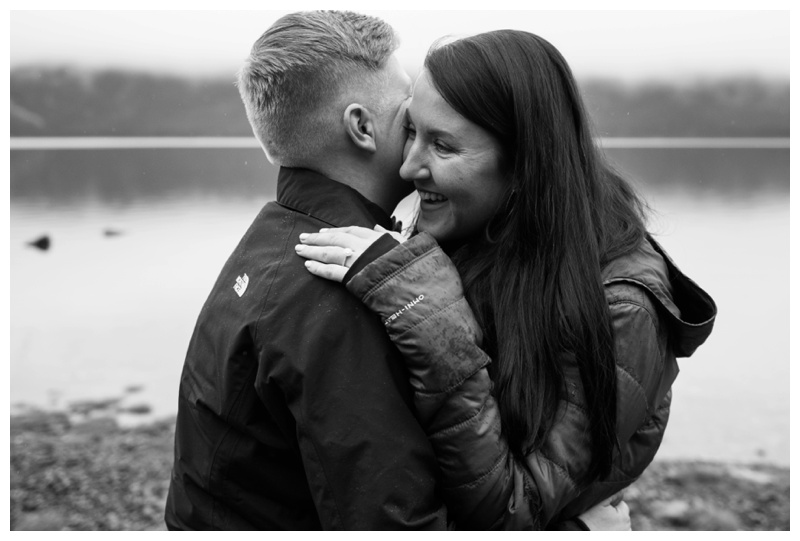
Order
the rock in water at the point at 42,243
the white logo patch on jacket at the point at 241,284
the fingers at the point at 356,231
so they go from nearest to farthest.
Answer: the fingers at the point at 356,231, the white logo patch on jacket at the point at 241,284, the rock in water at the point at 42,243

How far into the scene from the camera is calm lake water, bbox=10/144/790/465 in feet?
30.4

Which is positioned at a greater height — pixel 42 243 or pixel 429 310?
pixel 429 310

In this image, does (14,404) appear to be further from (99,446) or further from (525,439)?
(525,439)

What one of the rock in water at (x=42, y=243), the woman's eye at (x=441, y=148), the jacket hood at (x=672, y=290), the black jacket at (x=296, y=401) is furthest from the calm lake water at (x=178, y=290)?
the black jacket at (x=296, y=401)

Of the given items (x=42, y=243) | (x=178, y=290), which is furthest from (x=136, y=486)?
(x=42, y=243)

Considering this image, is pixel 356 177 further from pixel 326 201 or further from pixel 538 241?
pixel 538 241

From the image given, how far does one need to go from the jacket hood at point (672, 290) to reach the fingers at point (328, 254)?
708mm

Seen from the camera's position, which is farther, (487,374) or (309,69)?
(309,69)

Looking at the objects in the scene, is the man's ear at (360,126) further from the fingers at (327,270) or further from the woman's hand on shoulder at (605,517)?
the woman's hand on shoulder at (605,517)

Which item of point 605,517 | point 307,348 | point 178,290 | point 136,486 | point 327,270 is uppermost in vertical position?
point 327,270

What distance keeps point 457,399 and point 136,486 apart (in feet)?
18.1

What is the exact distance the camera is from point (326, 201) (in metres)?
2.21

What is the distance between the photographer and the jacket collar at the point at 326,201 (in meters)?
2.19

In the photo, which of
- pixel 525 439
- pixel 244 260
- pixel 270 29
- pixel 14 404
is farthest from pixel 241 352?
pixel 14 404
